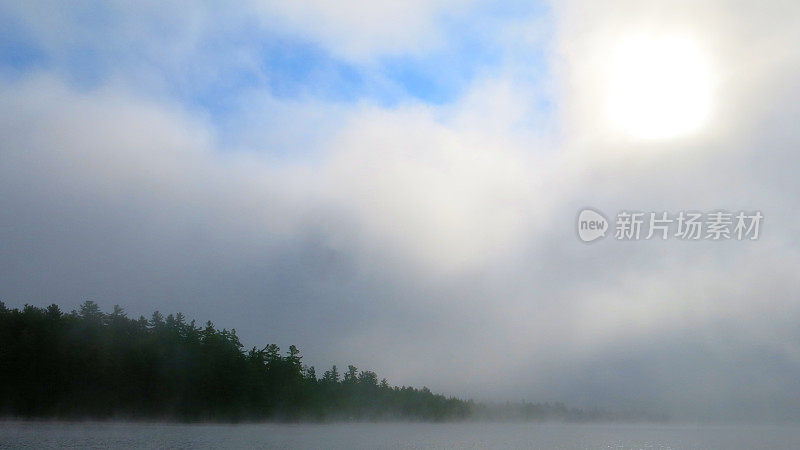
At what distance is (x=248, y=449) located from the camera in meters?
51.1

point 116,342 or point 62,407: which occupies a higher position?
point 116,342

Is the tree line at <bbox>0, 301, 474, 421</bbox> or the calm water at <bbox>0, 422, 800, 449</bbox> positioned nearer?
the calm water at <bbox>0, 422, 800, 449</bbox>

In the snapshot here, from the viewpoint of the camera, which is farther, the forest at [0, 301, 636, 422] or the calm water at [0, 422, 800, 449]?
the forest at [0, 301, 636, 422]

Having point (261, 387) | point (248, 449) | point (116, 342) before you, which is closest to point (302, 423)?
point (261, 387)

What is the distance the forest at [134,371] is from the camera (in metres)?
83.1

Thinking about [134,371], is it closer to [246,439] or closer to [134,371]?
[134,371]

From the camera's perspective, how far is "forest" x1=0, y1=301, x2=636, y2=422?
8312 centimetres

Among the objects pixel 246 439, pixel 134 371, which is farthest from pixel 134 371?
pixel 246 439

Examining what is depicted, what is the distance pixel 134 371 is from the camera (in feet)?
306

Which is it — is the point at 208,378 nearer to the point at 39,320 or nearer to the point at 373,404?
the point at 39,320

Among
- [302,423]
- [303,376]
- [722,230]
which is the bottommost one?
[302,423]

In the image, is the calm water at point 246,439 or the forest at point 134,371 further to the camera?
the forest at point 134,371

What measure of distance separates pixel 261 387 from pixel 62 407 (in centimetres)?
3591

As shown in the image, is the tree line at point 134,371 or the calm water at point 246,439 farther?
the tree line at point 134,371
